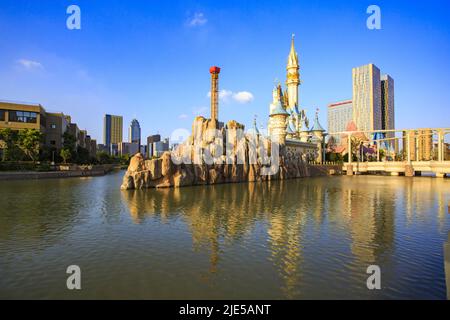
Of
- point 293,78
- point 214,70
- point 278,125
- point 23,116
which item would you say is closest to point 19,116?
point 23,116

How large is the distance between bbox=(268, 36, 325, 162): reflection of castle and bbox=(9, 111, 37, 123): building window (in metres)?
72.2

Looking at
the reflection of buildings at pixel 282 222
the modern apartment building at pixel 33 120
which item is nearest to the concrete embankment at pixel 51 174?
the modern apartment building at pixel 33 120

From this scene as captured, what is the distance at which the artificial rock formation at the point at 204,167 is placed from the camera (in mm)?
40344

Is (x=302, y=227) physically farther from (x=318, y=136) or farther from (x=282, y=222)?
(x=318, y=136)

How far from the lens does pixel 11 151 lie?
2483 inches

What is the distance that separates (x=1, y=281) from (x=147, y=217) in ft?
→ 37.1

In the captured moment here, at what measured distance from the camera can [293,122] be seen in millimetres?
117438

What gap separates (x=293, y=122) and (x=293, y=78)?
21.2 meters

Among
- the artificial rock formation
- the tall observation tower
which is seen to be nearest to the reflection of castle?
the tall observation tower

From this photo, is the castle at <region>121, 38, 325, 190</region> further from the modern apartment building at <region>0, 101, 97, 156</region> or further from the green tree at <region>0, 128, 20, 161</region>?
the modern apartment building at <region>0, 101, 97, 156</region>

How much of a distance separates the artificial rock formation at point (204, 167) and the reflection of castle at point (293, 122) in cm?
2902

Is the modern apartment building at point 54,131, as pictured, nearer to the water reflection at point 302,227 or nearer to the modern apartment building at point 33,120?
the modern apartment building at point 33,120

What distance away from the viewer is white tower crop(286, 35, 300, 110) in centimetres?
12050
